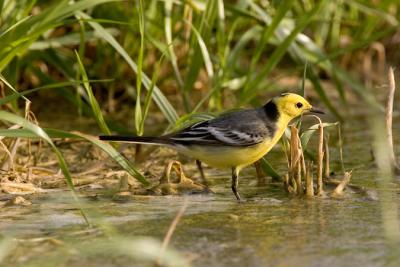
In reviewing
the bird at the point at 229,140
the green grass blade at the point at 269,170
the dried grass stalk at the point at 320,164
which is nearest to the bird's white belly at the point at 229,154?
the bird at the point at 229,140

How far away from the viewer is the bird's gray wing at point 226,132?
592 centimetres

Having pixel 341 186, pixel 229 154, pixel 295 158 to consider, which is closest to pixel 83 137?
pixel 229 154

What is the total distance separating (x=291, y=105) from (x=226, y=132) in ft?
1.94

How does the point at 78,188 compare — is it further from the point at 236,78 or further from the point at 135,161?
the point at 236,78

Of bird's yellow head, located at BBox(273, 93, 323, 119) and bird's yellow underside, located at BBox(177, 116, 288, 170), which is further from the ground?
bird's yellow head, located at BBox(273, 93, 323, 119)

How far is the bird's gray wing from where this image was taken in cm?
592

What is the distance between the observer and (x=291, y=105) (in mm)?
6359

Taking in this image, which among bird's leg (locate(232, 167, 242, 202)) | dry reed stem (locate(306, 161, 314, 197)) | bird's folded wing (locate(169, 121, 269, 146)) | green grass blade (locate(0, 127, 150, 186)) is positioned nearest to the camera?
green grass blade (locate(0, 127, 150, 186))

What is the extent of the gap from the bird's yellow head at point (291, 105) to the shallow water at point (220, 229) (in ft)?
1.82

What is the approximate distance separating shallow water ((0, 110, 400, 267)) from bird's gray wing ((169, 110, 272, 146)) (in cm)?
32

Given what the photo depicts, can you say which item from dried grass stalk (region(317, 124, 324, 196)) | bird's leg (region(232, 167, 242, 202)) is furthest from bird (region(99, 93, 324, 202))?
dried grass stalk (region(317, 124, 324, 196))

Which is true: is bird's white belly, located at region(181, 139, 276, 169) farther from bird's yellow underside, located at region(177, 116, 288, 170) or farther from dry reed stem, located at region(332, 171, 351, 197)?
dry reed stem, located at region(332, 171, 351, 197)

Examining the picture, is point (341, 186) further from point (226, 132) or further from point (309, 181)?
point (226, 132)

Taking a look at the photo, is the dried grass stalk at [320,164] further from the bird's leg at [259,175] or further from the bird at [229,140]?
the bird's leg at [259,175]
